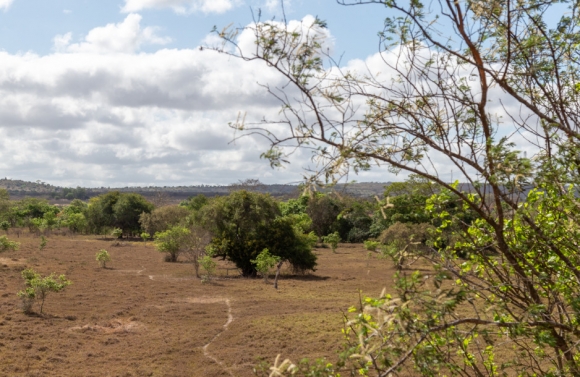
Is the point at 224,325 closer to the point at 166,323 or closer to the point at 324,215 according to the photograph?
the point at 166,323

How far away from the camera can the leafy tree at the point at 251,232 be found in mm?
23734

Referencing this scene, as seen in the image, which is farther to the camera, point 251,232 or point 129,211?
point 129,211

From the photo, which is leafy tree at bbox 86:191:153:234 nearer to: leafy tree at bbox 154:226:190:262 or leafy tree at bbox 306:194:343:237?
leafy tree at bbox 306:194:343:237

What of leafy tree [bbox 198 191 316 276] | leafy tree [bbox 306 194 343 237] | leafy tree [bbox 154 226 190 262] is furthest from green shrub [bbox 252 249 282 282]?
leafy tree [bbox 306 194 343 237]

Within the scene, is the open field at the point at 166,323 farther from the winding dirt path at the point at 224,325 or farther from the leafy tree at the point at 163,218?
the leafy tree at the point at 163,218

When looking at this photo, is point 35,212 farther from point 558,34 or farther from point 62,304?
point 558,34

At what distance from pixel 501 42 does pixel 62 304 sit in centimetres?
1481

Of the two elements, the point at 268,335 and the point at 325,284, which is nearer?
the point at 268,335

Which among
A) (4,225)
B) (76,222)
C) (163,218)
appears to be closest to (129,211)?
(76,222)

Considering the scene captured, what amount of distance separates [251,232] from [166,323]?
10936 millimetres

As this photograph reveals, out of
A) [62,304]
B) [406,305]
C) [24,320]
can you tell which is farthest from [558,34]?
[62,304]

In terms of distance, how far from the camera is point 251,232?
24.1m

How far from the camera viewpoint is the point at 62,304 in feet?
49.9

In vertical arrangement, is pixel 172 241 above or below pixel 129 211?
below
